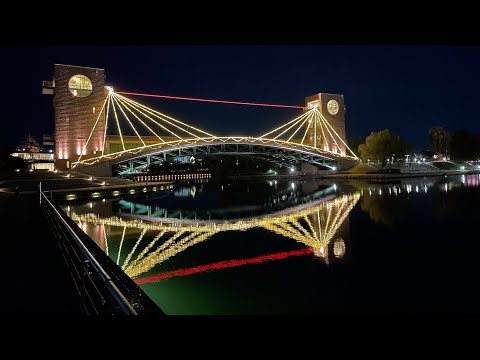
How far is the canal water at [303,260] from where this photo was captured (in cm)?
538

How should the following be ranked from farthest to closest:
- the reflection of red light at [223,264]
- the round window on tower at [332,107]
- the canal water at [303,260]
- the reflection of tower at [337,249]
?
1. the round window on tower at [332,107]
2. the reflection of tower at [337,249]
3. the reflection of red light at [223,264]
4. the canal water at [303,260]

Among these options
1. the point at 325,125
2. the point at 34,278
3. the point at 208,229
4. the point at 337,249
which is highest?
the point at 325,125

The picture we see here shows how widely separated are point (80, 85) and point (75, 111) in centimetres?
285

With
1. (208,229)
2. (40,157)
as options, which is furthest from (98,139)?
(40,157)

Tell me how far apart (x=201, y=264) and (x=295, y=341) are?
478 cm

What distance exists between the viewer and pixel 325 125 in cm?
5809

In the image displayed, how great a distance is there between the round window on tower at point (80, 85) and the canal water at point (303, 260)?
2757cm

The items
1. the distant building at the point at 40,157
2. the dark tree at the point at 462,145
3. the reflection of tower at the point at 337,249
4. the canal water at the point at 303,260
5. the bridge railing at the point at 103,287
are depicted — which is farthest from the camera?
the dark tree at the point at 462,145

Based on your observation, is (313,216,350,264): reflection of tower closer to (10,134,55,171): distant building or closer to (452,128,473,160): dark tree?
(10,134,55,171): distant building

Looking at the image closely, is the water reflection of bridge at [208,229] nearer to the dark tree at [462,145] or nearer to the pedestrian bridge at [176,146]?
the pedestrian bridge at [176,146]

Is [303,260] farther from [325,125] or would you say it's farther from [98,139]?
[325,125]

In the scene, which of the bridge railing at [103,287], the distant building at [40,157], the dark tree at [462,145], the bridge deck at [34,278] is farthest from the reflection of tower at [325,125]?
the bridge railing at [103,287]

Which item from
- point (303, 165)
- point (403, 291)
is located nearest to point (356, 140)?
point (303, 165)

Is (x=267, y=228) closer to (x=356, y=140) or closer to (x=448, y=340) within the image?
(x=448, y=340)
